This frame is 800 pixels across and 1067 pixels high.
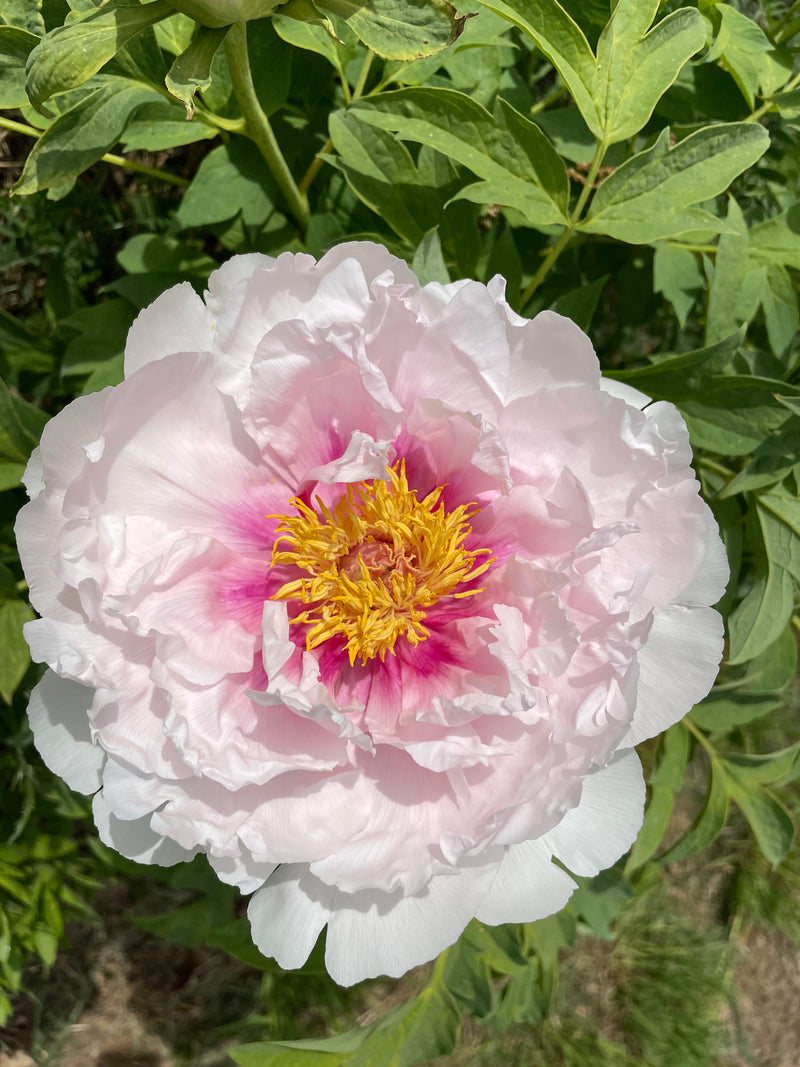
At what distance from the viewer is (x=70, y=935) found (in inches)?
91.3

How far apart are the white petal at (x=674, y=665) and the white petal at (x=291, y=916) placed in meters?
0.39

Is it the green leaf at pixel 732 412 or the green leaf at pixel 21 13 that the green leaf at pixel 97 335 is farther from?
the green leaf at pixel 732 412

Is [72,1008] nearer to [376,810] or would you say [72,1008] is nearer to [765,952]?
[376,810]

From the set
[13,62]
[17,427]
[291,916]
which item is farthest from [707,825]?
[13,62]

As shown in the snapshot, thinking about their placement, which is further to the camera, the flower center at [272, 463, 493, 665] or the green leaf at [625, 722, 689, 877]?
the green leaf at [625, 722, 689, 877]

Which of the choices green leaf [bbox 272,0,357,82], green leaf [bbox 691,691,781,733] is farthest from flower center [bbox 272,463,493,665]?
green leaf [bbox 691,691,781,733]

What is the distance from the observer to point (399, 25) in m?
0.71

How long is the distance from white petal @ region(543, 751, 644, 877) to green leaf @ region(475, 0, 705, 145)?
0.72 m

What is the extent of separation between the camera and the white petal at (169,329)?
91 cm

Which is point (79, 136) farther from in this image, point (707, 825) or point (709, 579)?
point (707, 825)

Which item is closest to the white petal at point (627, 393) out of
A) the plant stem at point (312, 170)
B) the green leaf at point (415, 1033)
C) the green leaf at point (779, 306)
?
the green leaf at point (779, 306)

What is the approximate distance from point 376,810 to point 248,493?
0.38 m

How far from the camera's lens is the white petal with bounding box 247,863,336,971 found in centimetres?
97

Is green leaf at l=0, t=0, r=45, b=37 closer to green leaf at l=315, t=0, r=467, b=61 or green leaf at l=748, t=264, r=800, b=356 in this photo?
green leaf at l=315, t=0, r=467, b=61
